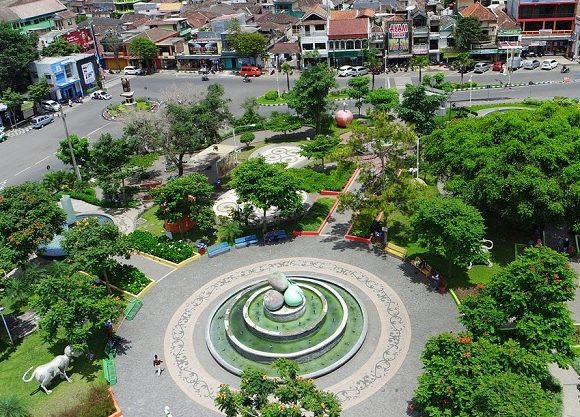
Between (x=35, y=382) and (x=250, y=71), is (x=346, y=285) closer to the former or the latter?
(x=35, y=382)

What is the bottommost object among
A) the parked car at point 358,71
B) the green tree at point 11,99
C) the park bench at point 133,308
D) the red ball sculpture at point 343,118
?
the park bench at point 133,308

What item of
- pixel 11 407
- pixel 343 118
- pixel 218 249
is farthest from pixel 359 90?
pixel 11 407

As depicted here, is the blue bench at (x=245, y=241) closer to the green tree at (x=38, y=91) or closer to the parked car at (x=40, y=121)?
the parked car at (x=40, y=121)

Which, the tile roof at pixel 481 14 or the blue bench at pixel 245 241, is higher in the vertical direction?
the tile roof at pixel 481 14

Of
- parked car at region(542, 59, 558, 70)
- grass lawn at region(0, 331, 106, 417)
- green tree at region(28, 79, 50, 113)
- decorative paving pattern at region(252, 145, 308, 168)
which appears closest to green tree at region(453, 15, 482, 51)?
parked car at region(542, 59, 558, 70)

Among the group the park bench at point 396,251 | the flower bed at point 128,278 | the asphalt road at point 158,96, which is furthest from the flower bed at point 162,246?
the asphalt road at point 158,96
